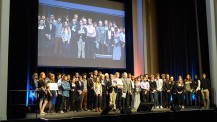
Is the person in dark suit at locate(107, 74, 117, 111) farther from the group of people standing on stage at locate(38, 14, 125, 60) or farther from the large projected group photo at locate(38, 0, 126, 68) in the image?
the group of people standing on stage at locate(38, 14, 125, 60)

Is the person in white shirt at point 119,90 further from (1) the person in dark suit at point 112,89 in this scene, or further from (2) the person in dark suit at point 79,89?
(2) the person in dark suit at point 79,89

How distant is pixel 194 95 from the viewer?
11.0 metres

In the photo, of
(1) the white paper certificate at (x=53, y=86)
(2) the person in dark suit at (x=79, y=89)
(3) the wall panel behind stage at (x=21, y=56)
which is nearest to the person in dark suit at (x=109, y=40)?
(3) the wall panel behind stage at (x=21, y=56)

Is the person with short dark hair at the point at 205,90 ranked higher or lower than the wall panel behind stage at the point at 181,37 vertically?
lower

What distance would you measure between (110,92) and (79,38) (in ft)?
9.25

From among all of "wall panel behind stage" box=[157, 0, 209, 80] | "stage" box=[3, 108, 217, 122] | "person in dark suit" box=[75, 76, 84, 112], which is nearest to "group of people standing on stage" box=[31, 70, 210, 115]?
"person in dark suit" box=[75, 76, 84, 112]

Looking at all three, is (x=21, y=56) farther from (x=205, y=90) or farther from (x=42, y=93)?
(x=205, y=90)

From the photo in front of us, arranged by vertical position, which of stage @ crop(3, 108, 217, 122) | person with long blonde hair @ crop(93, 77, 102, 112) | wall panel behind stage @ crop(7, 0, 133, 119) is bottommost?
stage @ crop(3, 108, 217, 122)

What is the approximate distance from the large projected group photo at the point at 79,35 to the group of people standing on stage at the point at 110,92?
1390 mm

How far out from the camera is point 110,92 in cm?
939

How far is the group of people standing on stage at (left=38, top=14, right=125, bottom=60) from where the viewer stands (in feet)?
34.4

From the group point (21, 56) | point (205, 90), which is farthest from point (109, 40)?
point (21, 56)

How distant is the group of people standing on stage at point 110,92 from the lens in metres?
8.50

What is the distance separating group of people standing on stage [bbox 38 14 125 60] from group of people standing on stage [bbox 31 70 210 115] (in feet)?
5.01
